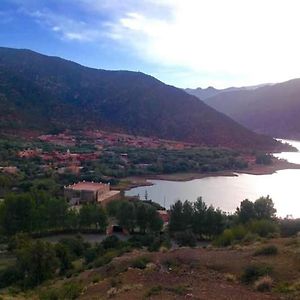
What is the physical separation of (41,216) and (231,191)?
2690 cm

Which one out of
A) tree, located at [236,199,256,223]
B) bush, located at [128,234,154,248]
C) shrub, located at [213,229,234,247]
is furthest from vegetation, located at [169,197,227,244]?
shrub, located at [213,229,234,247]

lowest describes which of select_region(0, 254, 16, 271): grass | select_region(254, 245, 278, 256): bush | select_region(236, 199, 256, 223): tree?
select_region(0, 254, 16, 271): grass

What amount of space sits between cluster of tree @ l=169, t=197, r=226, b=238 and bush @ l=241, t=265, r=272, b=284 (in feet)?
54.2

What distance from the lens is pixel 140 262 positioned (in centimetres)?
1351

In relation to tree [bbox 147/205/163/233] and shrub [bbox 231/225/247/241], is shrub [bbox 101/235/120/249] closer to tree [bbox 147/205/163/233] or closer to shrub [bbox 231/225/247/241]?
shrub [bbox 231/225/247/241]

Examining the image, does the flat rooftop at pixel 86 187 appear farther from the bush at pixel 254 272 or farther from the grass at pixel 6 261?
the bush at pixel 254 272

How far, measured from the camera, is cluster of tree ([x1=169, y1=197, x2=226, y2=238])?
1097 inches

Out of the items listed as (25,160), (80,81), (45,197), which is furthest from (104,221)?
(80,81)

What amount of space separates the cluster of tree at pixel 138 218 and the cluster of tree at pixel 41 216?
44.5 inches

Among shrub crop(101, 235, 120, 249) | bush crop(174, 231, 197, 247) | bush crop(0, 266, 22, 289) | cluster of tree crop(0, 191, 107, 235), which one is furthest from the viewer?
cluster of tree crop(0, 191, 107, 235)

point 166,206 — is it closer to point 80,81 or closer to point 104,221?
point 104,221

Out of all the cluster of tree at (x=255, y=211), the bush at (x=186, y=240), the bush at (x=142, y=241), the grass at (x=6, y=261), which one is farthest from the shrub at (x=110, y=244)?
the cluster of tree at (x=255, y=211)

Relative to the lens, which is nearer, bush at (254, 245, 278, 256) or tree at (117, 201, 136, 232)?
bush at (254, 245, 278, 256)

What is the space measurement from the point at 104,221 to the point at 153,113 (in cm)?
8311
